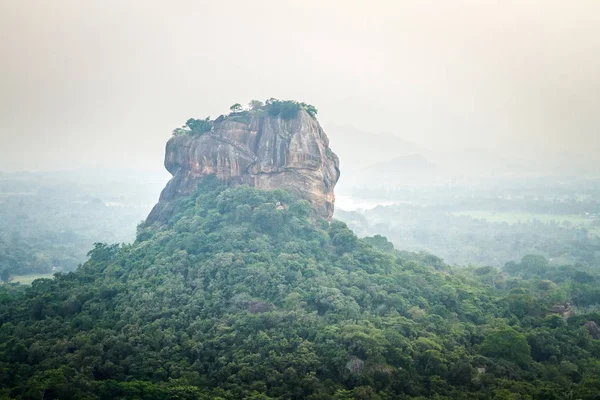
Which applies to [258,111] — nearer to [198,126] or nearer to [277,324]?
[198,126]

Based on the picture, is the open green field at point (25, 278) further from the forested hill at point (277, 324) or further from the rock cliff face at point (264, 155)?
the rock cliff face at point (264, 155)

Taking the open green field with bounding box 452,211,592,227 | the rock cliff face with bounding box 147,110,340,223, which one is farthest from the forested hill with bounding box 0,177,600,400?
the open green field with bounding box 452,211,592,227

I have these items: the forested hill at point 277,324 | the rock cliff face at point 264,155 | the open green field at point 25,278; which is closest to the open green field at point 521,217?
the forested hill at point 277,324

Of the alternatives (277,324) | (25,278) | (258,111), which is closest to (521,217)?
(258,111)

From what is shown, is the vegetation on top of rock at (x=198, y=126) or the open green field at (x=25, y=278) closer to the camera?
the vegetation on top of rock at (x=198, y=126)

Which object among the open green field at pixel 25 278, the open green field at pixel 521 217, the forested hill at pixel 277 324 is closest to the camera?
the forested hill at pixel 277 324

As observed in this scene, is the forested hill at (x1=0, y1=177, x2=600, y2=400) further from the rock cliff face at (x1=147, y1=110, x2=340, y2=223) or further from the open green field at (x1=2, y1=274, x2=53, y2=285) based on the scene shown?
the open green field at (x1=2, y1=274, x2=53, y2=285)
